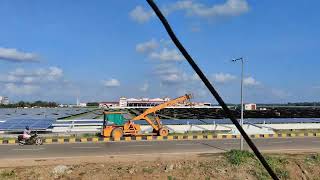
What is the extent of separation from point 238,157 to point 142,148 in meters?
8.07

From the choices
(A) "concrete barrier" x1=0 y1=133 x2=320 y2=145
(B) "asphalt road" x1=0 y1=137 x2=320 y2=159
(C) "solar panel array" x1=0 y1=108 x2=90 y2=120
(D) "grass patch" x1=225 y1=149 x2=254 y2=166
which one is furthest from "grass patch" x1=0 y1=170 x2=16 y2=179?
(C) "solar panel array" x1=0 y1=108 x2=90 y2=120

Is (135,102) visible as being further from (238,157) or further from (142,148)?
(238,157)

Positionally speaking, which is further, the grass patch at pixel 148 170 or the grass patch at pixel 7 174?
the grass patch at pixel 148 170

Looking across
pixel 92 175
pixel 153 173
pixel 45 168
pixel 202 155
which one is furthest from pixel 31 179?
pixel 202 155

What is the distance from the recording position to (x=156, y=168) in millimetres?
22562

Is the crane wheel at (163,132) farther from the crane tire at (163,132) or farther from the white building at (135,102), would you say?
the white building at (135,102)

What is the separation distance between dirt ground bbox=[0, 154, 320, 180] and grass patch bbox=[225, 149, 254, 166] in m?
0.13

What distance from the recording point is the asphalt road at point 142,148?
27.7 m

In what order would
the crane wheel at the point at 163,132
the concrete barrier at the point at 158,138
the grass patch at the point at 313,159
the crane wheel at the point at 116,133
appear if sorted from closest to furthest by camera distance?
1. the grass patch at the point at 313,159
2. the concrete barrier at the point at 158,138
3. the crane wheel at the point at 116,133
4. the crane wheel at the point at 163,132

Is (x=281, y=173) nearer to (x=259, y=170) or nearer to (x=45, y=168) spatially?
(x=259, y=170)

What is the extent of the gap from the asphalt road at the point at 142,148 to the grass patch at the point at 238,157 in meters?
3.54

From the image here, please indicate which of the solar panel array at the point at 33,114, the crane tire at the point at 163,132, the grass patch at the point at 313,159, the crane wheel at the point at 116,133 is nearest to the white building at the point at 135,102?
the solar panel array at the point at 33,114

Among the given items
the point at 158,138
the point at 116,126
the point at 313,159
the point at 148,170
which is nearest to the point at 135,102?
the point at 158,138

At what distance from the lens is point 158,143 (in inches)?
1326
